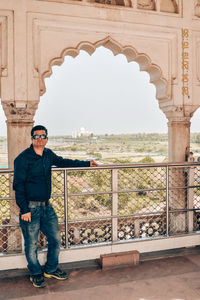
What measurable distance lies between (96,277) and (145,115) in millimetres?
51205

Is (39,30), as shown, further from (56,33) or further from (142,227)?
(142,227)

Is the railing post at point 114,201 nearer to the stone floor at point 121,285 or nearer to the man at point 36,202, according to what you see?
the stone floor at point 121,285

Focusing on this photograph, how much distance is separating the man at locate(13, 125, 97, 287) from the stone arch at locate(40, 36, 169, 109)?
1177 mm

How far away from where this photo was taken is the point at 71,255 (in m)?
2.82

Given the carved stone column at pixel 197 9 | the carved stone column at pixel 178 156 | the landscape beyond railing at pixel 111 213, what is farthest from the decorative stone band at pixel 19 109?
the carved stone column at pixel 197 9

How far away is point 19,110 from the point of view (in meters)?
3.34

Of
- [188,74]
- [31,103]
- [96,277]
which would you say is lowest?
[96,277]

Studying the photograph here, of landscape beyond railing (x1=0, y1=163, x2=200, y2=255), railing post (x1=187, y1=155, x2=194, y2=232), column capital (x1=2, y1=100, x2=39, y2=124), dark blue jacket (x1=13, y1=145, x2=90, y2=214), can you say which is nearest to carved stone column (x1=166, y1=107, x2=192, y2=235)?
landscape beyond railing (x1=0, y1=163, x2=200, y2=255)

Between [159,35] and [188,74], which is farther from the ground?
[159,35]

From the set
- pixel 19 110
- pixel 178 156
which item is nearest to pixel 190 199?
pixel 178 156

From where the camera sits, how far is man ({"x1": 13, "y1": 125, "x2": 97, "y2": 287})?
2.37 meters

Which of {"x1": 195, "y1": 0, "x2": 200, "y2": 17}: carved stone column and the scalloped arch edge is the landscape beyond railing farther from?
{"x1": 195, "y1": 0, "x2": 200, "y2": 17}: carved stone column

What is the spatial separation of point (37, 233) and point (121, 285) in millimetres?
809

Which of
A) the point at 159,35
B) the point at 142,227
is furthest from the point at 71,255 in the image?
the point at 159,35
